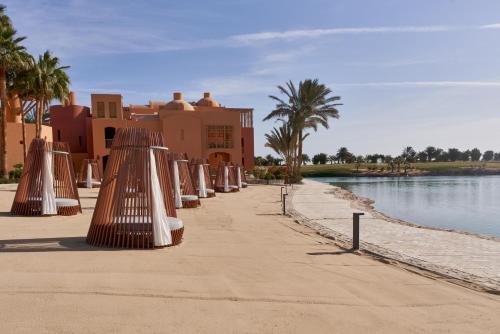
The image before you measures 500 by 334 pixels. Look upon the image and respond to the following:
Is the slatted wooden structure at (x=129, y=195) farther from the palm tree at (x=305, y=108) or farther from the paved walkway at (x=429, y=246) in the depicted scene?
the palm tree at (x=305, y=108)

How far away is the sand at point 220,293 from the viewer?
377 cm

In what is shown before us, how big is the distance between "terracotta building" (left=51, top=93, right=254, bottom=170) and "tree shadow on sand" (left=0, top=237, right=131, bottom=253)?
90.3 ft

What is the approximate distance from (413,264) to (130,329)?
5.00 meters

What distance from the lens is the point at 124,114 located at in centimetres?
3769

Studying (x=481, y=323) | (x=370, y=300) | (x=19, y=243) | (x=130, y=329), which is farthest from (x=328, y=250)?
(x=19, y=243)

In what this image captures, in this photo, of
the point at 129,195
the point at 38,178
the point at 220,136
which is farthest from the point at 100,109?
the point at 129,195

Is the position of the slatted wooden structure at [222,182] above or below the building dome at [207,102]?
below

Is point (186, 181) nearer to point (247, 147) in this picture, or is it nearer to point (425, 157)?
point (247, 147)

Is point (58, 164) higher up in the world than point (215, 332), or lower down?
higher up

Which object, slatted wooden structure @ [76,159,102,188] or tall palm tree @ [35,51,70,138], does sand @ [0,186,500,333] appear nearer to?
slatted wooden structure @ [76,159,102,188]

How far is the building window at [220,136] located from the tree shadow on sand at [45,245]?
29.2 metres

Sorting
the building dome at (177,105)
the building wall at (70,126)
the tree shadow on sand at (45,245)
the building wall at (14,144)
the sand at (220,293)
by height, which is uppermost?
the building dome at (177,105)

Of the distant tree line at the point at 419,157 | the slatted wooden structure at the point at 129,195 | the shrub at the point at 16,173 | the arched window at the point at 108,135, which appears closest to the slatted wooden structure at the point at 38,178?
the slatted wooden structure at the point at 129,195

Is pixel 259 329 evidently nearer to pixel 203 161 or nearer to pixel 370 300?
pixel 370 300
